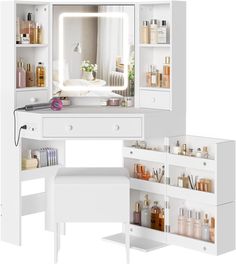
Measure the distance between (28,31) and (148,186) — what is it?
1.28 m

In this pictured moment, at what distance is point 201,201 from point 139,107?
0.79 meters

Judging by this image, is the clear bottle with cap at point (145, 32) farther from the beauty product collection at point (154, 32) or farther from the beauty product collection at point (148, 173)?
the beauty product collection at point (148, 173)

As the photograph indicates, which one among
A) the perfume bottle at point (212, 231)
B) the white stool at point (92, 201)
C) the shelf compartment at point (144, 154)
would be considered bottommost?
the perfume bottle at point (212, 231)

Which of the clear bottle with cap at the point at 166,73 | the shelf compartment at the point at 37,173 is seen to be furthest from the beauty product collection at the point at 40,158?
the clear bottle with cap at the point at 166,73

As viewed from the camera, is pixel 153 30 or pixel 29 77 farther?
pixel 29 77

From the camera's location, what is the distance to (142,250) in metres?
4.75

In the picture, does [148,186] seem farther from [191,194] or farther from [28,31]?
[28,31]

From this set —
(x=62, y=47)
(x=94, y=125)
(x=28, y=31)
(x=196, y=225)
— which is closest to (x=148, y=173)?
(x=196, y=225)

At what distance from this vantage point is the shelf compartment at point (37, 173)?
5035mm

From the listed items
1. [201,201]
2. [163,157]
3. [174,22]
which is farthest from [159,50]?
[201,201]

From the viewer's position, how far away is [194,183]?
4.78 meters

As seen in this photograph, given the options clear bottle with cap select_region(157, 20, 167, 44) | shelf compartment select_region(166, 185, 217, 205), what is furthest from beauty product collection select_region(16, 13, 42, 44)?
shelf compartment select_region(166, 185, 217, 205)

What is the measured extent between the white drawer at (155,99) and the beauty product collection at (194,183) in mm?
459

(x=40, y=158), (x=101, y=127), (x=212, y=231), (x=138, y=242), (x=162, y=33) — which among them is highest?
(x=162, y=33)
